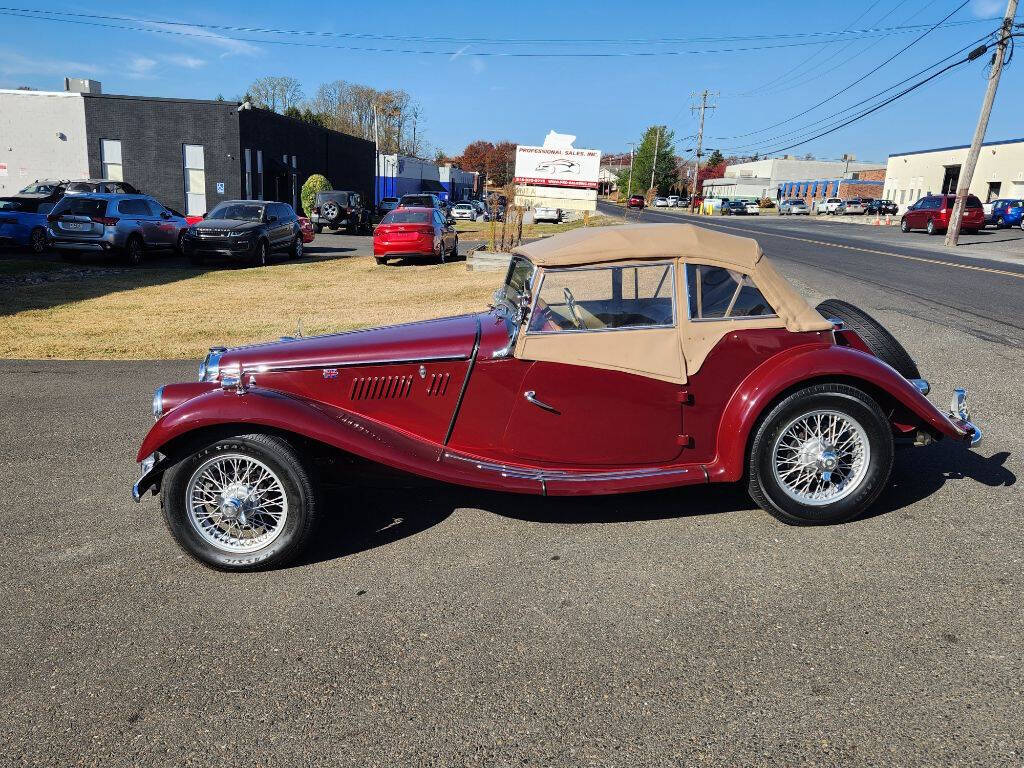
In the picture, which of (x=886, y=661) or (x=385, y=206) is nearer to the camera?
(x=886, y=661)

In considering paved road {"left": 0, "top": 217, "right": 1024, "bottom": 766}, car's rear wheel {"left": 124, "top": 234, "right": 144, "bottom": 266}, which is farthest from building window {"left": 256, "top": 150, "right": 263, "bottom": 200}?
paved road {"left": 0, "top": 217, "right": 1024, "bottom": 766}

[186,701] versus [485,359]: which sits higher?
[485,359]

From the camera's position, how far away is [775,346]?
4.34 meters

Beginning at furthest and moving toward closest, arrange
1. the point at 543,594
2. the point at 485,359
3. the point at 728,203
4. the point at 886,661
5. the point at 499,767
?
the point at 728,203 → the point at 485,359 → the point at 543,594 → the point at 886,661 → the point at 499,767

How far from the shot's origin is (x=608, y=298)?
4.43 m

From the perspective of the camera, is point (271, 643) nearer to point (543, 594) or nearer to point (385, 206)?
point (543, 594)

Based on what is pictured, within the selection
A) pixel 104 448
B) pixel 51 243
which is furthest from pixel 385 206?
pixel 104 448

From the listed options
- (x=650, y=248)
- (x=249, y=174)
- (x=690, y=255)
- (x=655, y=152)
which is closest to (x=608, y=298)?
(x=650, y=248)

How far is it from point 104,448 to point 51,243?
15445 millimetres

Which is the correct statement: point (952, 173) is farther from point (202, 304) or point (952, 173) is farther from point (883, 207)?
point (202, 304)

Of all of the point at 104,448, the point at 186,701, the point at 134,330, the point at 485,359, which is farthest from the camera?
the point at 134,330

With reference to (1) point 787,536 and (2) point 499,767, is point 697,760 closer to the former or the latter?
(2) point 499,767

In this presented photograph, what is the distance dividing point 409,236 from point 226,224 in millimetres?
4739

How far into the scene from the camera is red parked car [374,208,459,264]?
20609 millimetres
